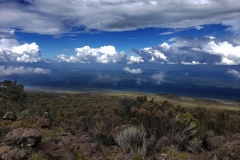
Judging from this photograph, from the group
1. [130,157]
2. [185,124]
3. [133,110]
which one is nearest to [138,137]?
[130,157]

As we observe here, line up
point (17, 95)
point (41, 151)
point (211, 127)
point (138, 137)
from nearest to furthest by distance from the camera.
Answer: point (41, 151) → point (138, 137) → point (211, 127) → point (17, 95)

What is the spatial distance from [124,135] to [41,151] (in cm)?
353

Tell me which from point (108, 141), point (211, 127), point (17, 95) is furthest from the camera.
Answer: point (17, 95)

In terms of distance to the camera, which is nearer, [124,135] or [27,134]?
[27,134]

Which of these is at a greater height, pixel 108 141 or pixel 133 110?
pixel 133 110

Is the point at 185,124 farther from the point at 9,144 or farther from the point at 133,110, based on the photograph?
the point at 9,144

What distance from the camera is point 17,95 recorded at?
4225 centimetres

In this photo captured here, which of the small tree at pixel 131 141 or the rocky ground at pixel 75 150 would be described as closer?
the rocky ground at pixel 75 150

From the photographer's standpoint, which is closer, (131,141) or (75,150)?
(75,150)

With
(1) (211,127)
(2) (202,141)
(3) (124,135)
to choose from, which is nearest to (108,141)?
(3) (124,135)

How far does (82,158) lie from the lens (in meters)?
9.74

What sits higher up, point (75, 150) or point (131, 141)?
point (131, 141)

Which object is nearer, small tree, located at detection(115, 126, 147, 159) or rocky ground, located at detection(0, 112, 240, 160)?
rocky ground, located at detection(0, 112, 240, 160)

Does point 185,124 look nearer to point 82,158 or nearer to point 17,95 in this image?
point 82,158
